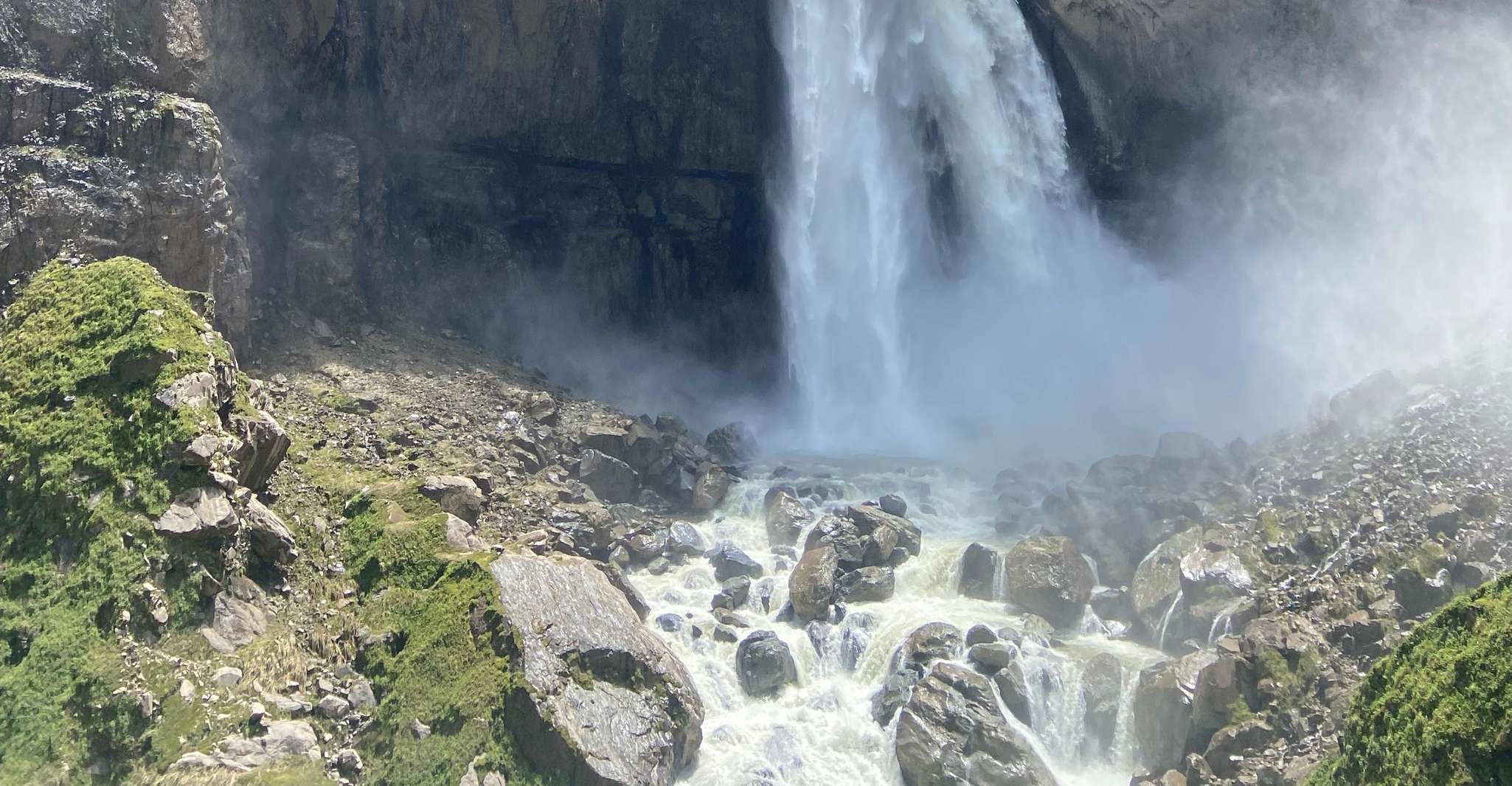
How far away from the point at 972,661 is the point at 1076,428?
58.5 ft

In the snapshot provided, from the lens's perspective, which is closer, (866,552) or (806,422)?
(866,552)

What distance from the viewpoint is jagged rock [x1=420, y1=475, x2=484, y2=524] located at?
19.7 meters

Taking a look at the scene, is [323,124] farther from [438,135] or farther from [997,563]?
[997,563]

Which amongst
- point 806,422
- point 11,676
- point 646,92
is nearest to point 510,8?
point 646,92

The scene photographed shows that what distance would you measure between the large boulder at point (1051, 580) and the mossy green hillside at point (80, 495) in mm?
16363

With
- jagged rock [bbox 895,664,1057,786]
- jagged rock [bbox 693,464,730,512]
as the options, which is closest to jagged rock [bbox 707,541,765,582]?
jagged rock [bbox 693,464,730,512]

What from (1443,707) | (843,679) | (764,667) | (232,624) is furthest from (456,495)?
(1443,707)

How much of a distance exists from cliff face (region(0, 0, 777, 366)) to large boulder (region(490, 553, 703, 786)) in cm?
1295

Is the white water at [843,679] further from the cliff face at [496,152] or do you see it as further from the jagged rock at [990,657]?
the cliff face at [496,152]

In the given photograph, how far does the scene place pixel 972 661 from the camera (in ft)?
63.8

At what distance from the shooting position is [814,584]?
864 inches

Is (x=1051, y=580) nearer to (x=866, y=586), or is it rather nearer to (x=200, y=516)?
(x=866, y=586)

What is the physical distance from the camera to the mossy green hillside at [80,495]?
12680mm

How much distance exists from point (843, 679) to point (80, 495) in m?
13.6
